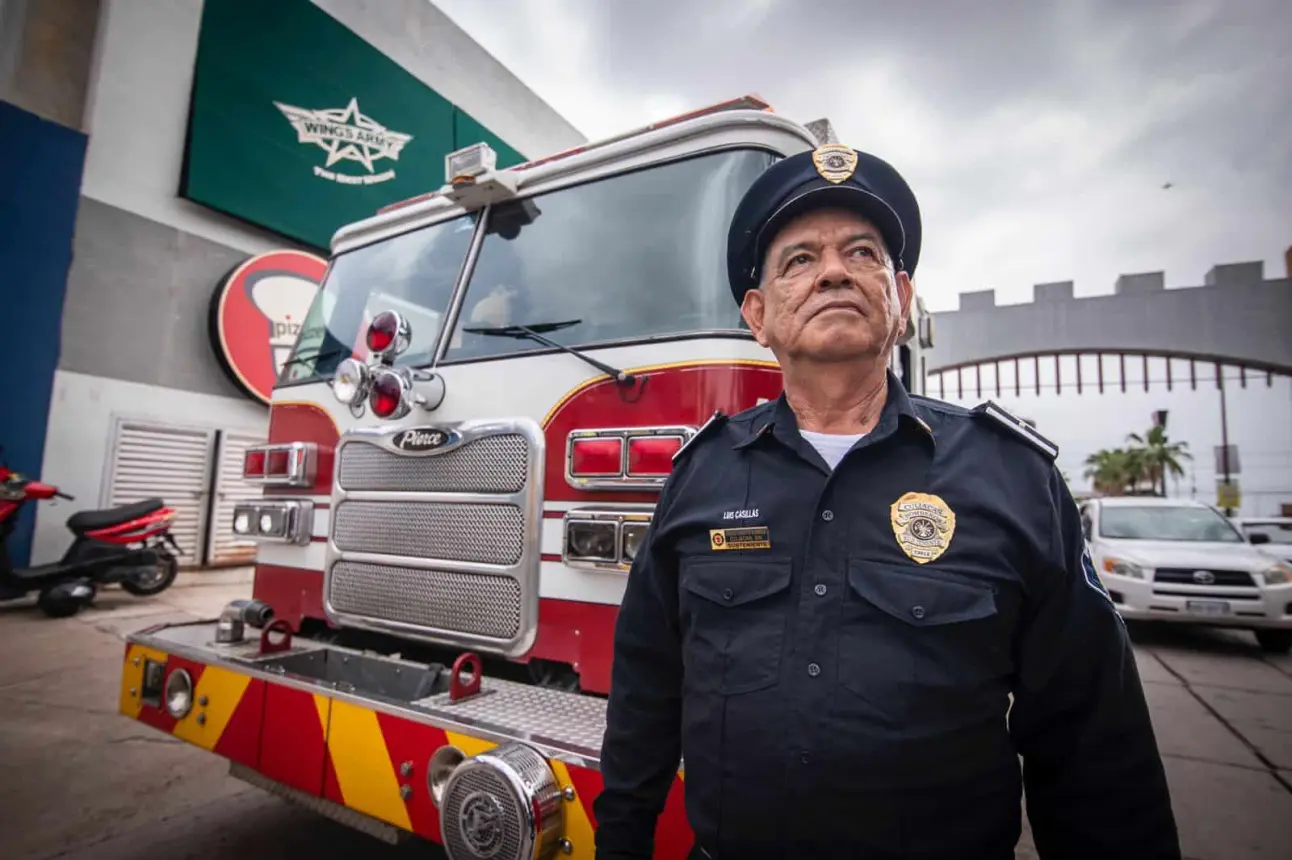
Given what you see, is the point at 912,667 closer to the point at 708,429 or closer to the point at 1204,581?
the point at 708,429

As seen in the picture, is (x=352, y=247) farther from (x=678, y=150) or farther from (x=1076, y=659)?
(x=1076, y=659)

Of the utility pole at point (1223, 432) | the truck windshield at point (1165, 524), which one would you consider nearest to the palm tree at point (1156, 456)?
the utility pole at point (1223, 432)

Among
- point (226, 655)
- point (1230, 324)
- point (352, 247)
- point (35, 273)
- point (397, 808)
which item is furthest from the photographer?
point (1230, 324)

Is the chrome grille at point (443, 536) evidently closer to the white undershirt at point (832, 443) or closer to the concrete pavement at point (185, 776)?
the white undershirt at point (832, 443)

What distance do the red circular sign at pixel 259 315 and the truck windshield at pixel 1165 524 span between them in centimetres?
1083

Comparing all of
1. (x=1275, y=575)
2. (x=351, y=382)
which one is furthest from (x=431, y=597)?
(x=1275, y=575)

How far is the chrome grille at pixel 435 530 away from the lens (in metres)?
2.21

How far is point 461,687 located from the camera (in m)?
2.02

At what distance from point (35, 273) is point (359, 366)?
27.5 feet

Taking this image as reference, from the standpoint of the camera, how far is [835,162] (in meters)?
1.49

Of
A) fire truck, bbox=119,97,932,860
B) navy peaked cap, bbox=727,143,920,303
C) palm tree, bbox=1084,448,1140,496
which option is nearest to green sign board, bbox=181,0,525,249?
fire truck, bbox=119,97,932,860

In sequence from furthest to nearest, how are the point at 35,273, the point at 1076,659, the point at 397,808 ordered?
1. the point at 35,273
2. the point at 397,808
3. the point at 1076,659

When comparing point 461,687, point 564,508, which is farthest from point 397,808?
point 564,508

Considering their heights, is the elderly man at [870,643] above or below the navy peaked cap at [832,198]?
below
